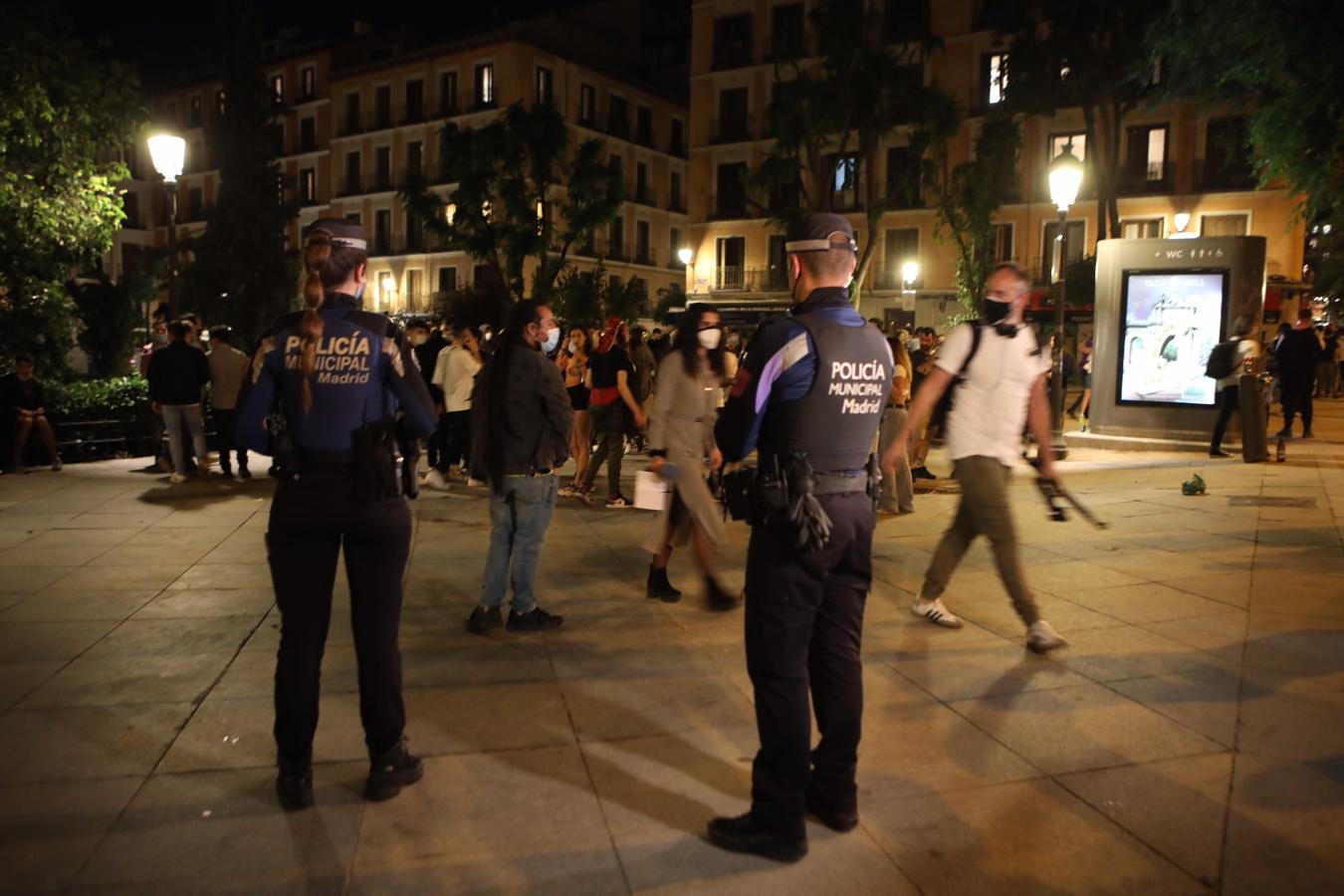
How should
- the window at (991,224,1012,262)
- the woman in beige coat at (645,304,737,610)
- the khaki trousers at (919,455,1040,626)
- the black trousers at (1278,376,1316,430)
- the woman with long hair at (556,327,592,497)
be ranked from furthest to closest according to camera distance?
the window at (991,224,1012,262)
the black trousers at (1278,376,1316,430)
the woman with long hair at (556,327,592,497)
the woman in beige coat at (645,304,737,610)
the khaki trousers at (919,455,1040,626)

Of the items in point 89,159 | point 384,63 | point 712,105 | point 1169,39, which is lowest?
point 89,159

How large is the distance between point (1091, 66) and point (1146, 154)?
8949mm

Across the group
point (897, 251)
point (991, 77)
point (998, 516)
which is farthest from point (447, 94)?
point (998, 516)

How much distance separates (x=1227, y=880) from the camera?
303 cm

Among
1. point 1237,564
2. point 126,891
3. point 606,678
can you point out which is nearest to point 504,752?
point 606,678

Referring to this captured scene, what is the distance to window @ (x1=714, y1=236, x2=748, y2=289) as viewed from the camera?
150 feet

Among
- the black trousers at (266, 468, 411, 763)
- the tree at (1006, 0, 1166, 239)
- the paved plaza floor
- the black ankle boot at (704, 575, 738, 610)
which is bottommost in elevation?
the paved plaza floor

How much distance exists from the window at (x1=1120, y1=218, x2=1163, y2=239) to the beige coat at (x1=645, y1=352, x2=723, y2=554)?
1434 inches

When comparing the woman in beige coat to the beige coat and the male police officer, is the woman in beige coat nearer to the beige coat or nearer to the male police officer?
the beige coat

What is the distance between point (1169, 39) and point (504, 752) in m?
16.7

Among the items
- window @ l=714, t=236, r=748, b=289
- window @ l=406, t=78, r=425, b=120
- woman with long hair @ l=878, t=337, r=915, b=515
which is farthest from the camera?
window @ l=406, t=78, r=425, b=120

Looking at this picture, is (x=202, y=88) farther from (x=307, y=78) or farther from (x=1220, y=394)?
(x=1220, y=394)

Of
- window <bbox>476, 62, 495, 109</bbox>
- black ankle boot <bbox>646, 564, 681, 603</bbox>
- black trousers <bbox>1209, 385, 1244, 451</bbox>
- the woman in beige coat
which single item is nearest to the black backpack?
black trousers <bbox>1209, 385, 1244, 451</bbox>

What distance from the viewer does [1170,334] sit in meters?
14.0
